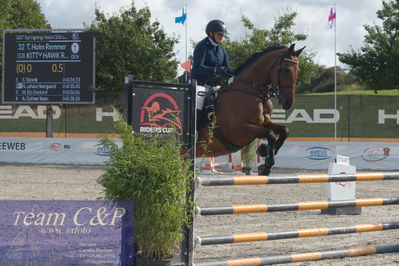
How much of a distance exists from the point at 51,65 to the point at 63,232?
14.8m

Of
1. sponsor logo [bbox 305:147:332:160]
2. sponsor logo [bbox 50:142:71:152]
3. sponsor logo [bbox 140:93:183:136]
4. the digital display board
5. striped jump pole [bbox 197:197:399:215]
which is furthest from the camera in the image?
sponsor logo [bbox 50:142:71:152]

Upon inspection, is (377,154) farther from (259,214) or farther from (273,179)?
(273,179)

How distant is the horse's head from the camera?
21.9ft

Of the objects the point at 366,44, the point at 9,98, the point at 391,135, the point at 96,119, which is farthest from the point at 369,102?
the point at 9,98

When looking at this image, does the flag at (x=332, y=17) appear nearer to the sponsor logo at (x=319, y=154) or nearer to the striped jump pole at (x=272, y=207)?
the sponsor logo at (x=319, y=154)

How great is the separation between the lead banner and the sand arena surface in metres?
1.41

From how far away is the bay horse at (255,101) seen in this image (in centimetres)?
673

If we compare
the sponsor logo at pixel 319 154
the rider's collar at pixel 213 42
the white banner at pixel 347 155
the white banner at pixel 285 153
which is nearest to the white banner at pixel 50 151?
the white banner at pixel 285 153

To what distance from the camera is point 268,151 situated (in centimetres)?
667

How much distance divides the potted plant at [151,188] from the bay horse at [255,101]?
7.78ft

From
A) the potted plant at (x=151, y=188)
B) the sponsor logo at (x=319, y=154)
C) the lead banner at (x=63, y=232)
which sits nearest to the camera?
the lead banner at (x=63, y=232)

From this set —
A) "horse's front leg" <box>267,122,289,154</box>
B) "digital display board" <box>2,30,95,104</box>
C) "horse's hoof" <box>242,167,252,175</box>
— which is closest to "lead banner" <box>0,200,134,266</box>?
"horse's front leg" <box>267,122,289,154</box>

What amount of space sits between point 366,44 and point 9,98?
49.7 feet

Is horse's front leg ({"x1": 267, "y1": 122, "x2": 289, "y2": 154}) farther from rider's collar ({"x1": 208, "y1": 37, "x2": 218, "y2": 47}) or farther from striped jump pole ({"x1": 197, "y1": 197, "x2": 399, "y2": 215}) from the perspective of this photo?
striped jump pole ({"x1": 197, "y1": 197, "x2": 399, "y2": 215})
